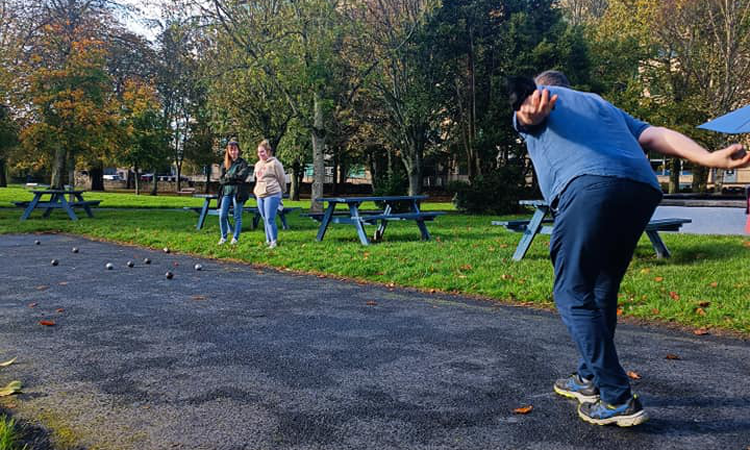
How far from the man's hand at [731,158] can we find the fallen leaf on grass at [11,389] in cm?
383

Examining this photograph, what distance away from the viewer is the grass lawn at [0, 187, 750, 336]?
19.9 feet

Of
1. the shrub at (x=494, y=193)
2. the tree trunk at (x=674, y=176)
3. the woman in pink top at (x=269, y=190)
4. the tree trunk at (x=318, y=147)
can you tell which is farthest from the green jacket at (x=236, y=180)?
the tree trunk at (x=674, y=176)

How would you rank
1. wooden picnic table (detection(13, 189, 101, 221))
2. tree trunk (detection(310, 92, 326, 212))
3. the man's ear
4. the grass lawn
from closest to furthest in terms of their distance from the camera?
the man's ear
the grass lawn
wooden picnic table (detection(13, 189, 101, 221))
tree trunk (detection(310, 92, 326, 212))

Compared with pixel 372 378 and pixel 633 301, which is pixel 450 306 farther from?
pixel 372 378

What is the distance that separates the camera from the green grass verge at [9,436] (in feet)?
8.52

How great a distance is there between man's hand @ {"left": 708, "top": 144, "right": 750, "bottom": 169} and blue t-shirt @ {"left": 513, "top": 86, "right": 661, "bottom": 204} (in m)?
0.29

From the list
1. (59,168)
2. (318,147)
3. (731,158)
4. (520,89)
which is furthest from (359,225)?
(59,168)

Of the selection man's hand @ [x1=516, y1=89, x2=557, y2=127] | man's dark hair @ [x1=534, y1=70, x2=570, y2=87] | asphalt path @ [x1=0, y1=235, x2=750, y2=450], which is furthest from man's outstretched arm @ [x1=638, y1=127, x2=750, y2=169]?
asphalt path @ [x1=0, y1=235, x2=750, y2=450]

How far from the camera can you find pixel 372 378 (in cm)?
376

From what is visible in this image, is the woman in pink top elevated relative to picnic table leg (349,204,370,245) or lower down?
elevated

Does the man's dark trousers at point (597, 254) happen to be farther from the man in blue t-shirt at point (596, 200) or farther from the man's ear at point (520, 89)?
the man's ear at point (520, 89)

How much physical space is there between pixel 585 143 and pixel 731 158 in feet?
2.18

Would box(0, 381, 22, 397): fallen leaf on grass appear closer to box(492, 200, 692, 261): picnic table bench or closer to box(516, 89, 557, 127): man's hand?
box(516, 89, 557, 127): man's hand

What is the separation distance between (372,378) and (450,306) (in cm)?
261
